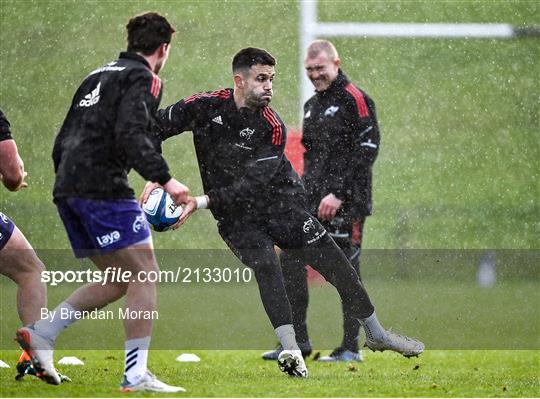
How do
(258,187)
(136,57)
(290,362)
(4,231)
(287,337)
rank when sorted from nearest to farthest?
1. (136,57)
2. (4,231)
3. (290,362)
4. (287,337)
5. (258,187)

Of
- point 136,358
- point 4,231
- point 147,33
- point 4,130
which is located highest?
point 147,33

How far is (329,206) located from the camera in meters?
7.00

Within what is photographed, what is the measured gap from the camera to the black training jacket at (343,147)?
7.04 meters

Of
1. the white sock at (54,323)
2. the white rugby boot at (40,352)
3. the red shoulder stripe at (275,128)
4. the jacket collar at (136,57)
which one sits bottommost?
→ the white rugby boot at (40,352)

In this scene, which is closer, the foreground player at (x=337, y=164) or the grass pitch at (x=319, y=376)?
the grass pitch at (x=319, y=376)

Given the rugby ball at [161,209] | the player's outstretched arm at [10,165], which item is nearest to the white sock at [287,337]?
the rugby ball at [161,209]

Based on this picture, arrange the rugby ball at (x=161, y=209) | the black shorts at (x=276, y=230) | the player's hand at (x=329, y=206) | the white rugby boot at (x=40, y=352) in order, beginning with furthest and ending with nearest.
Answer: the player's hand at (x=329, y=206) → the black shorts at (x=276, y=230) → the rugby ball at (x=161, y=209) → the white rugby boot at (x=40, y=352)

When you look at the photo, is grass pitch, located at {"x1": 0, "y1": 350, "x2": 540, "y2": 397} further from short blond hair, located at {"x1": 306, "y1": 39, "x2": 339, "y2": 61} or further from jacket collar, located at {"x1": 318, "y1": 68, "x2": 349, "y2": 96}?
short blond hair, located at {"x1": 306, "y1": 39, "x2": 339, "y2": 61}

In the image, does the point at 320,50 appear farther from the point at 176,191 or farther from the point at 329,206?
the point at 176,191

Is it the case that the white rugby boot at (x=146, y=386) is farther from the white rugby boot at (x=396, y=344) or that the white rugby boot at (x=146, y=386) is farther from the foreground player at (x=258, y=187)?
the white rugby boot at (x=396, y=344)

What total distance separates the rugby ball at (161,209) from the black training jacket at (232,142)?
20cm

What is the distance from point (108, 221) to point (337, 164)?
2.32 m

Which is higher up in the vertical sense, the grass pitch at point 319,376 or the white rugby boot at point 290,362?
the white rugby boot at point 290,362

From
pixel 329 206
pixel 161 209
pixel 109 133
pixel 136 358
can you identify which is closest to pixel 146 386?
pixel 136 358
